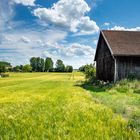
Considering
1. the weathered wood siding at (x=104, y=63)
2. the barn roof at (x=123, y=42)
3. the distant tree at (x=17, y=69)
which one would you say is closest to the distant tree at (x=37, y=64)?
the distant tree at (x=17, y=69)

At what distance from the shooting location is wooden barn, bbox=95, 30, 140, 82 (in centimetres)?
2497

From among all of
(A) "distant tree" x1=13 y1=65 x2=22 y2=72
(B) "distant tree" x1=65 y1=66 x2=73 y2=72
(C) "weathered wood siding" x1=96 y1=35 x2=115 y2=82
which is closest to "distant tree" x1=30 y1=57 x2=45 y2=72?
(A) "distant tree" x1=13 y1=65 x2=22 y2=72

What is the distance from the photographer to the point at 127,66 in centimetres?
2591

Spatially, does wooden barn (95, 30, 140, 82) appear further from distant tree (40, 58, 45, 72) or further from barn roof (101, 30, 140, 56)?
distant tree (40, 58, 45, 72)

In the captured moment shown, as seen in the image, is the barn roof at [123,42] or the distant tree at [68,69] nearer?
the barn roof at [123,42]

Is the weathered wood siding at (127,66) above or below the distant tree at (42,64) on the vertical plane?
below

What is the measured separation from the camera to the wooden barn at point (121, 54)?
25.0m

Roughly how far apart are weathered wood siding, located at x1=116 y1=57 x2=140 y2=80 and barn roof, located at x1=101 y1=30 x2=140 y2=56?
106 cm

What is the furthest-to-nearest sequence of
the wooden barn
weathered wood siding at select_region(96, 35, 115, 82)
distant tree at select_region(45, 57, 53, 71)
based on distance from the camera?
distant tree at select_region(45, 57, 53, 71), weathered wood siding at select_region(96, 35, 115, 82), the wooden barn

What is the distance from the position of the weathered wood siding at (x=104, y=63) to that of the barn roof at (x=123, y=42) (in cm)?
130

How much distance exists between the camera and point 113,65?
26422 millimetres

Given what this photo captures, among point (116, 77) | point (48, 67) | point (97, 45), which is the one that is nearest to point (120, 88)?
point (116, 77)

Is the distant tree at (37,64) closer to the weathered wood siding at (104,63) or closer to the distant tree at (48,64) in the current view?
the distant tree at (48,64)

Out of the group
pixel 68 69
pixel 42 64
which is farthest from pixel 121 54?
pixel 42 64
